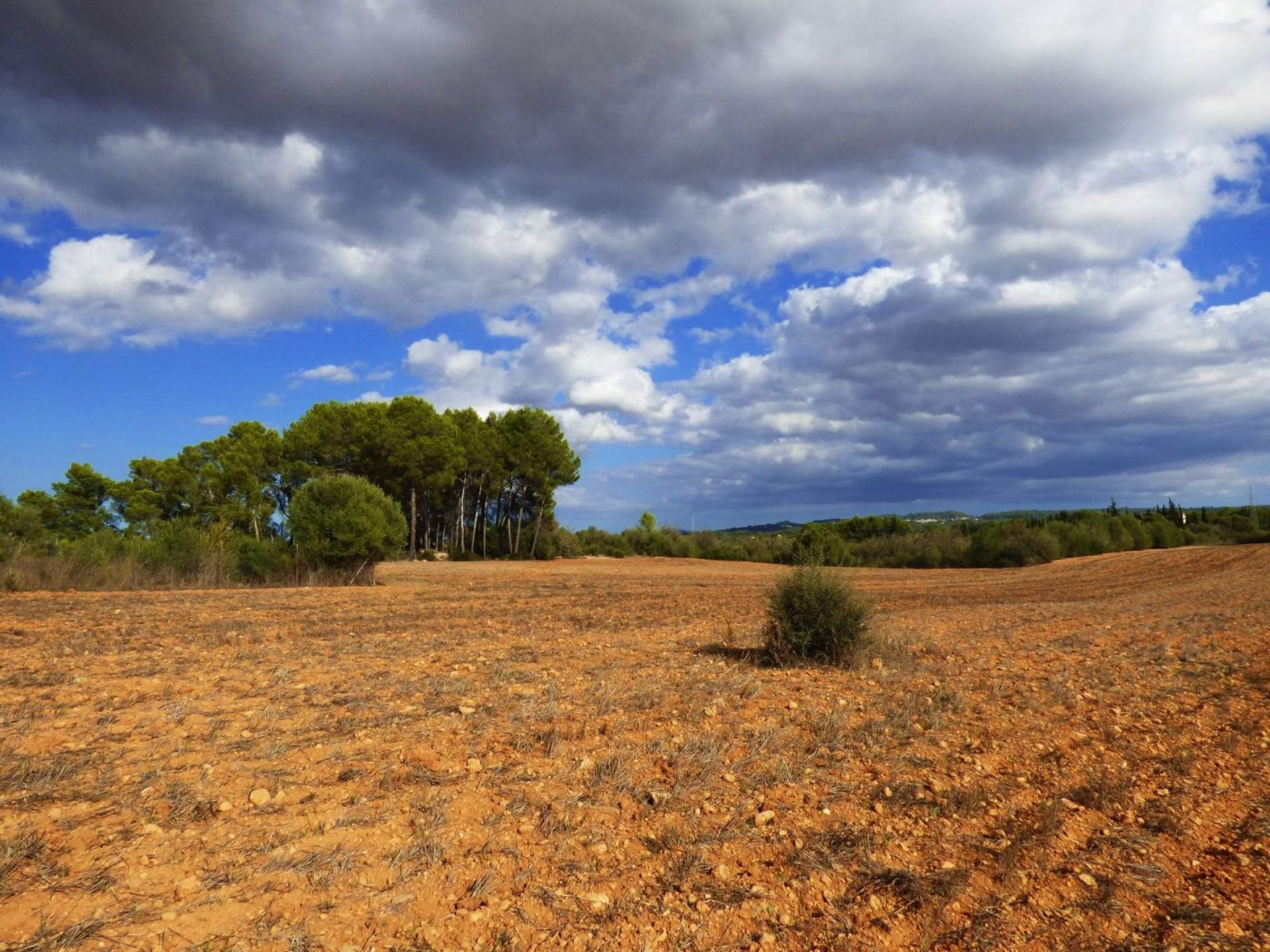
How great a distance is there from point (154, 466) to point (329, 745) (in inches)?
1770

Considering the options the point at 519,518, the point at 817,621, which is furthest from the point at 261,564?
the point at 519,518

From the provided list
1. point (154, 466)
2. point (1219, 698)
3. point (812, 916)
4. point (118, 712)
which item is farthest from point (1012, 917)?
point (154, 466)

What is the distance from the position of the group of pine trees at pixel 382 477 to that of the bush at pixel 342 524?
41.3 feet

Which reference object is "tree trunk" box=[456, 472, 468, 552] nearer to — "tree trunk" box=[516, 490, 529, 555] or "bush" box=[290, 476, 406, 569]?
"tree trunk" box=[516, 490, 529, 555]

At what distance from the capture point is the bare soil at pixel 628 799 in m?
3.63

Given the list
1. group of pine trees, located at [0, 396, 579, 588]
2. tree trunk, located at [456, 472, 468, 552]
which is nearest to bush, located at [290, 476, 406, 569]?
group of pine trees, located at [0, 396, 579, 588]

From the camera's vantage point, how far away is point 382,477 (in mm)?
48656

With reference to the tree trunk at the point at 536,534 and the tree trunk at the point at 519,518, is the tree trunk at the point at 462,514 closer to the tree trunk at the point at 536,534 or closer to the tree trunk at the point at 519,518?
the tree trunk at the point at 519,518

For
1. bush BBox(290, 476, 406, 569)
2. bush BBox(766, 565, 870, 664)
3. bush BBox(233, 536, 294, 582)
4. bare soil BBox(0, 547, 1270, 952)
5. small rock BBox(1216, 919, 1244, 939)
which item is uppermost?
bush BBox(290, 476, 406, 569)

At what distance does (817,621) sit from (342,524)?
17692mm

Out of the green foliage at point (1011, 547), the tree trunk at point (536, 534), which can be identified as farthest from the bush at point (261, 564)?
the green foliage at point (1011, 547)

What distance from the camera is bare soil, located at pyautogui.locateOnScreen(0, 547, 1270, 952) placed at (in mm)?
3633

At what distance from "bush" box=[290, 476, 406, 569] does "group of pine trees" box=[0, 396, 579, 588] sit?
1257 centimetres

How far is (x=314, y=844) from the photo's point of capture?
4.23 m
